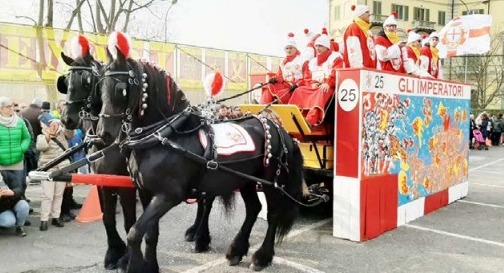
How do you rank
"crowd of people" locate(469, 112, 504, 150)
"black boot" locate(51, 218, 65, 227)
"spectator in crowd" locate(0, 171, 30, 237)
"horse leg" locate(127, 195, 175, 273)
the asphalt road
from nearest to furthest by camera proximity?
"horse leg" locate(127, 195, 175, 273)
the asphalt road
"spectator in crowd" locate(0, 171, 30, 237)
"black boot" locate(51, 218, 65, 227)
"crowd of people" locate(469, 112, 504, 150)

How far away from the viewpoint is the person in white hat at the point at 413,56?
23.0ft

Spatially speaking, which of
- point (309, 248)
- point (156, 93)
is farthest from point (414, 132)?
point (156, 93)

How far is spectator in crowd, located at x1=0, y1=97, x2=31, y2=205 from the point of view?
6.18 m

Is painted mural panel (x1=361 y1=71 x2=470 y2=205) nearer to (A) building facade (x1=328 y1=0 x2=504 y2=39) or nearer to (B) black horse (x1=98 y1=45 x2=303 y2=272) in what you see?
(B) black horse (x1=98 y1=45 x2=303 y2=272)

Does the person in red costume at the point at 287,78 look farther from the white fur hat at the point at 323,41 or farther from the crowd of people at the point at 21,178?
the crowd of people at the point at 21,178

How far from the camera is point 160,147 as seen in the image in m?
3.90

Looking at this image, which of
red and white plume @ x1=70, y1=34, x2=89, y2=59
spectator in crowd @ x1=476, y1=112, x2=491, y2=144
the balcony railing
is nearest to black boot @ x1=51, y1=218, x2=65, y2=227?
red and white plume @ x1=70, y1=34, x2=89, y2=59

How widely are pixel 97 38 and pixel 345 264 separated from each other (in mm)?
9348

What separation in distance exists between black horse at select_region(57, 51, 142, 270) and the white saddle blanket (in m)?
0.82

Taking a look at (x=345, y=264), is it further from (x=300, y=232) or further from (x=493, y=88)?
(x=493, y=88)

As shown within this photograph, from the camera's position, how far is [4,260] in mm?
4961

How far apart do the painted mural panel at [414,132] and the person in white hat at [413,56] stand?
10.8 inches

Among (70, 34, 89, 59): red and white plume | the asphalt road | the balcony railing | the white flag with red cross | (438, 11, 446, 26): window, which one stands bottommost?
the asphalt road

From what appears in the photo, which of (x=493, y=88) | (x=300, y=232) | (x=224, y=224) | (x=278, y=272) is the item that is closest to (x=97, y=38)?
(x=224, y=224)
